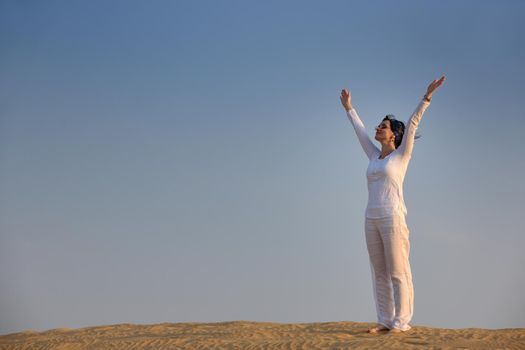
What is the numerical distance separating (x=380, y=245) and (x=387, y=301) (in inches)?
31.5

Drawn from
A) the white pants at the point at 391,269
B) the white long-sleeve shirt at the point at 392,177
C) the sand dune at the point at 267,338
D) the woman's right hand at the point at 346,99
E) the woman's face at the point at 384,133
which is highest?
the woman's right hand at the point at 346,99

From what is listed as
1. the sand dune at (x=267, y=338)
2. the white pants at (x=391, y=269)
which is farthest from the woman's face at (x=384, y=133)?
the sand dune at (x=267, y=338)

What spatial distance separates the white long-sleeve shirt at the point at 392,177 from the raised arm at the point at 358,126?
0.48 m

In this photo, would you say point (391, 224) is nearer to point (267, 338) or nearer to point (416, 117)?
point (416, 117)

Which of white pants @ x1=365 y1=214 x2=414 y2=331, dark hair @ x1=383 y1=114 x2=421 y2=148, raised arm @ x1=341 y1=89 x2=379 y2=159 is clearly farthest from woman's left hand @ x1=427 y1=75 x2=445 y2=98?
white pants @ x1=365 y1=214 x2=414 y2=331

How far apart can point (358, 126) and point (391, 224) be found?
5.67 feet

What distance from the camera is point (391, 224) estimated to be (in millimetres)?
7570

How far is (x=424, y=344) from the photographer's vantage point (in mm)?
7199

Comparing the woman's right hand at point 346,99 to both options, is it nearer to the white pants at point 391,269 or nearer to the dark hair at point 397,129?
the dark hair at point 397,129

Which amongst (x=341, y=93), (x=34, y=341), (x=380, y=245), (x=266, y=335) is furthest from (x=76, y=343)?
(x=341, y=93)

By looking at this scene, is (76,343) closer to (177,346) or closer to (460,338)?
(177,346)

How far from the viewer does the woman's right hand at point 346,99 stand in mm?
8625

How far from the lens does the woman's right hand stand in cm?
Answer: 862

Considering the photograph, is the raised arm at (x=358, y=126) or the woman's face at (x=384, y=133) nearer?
the woman's face at (x=384, y=133)
